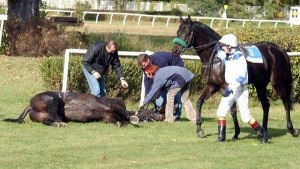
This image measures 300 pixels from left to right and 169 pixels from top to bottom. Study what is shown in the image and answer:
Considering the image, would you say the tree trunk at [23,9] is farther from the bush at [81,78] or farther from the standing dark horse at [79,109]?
the standing dark horse at [79,109]

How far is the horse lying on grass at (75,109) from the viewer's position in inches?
545

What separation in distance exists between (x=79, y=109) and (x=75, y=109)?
0.22ft

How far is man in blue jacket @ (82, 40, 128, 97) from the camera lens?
15055mm

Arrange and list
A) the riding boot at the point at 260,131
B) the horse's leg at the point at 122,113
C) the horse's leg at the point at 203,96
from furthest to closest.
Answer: the horse's leg at the point at 122,113 < the horse's leg at the point at 203,96 < the riding boot at the point at 260,131

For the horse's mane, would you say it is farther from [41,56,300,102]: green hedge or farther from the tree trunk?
the tree trunk

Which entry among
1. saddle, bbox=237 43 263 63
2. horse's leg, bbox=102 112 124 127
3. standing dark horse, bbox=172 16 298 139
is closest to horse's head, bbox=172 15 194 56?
standing dark horse, bbox=172 16 298 139

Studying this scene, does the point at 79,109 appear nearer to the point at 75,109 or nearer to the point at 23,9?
the point at 75,109

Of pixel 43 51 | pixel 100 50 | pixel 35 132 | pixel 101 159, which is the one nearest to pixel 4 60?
pixel 43 51

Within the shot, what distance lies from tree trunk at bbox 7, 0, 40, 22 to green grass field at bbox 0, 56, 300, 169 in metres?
11.3

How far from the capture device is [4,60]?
929 inches

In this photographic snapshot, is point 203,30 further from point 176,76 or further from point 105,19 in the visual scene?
point 105,19

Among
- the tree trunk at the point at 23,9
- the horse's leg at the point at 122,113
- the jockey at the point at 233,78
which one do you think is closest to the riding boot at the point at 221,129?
the jockey at the point at 233,78

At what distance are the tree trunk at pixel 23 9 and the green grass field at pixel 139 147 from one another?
37.0ft

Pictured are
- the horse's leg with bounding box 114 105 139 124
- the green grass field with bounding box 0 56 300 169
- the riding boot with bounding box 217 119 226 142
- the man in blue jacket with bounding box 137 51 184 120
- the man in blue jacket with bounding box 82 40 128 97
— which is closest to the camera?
the green grass field with bounding box 0 56 300 169
